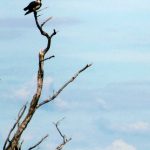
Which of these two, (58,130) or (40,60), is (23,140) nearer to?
(40,60)

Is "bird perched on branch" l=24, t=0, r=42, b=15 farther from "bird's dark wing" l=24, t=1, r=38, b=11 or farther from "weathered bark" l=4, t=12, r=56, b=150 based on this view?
"weathered bark" l=4, t=12, r=56, b=150

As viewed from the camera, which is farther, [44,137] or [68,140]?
[68,140]

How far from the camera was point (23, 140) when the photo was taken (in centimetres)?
1337

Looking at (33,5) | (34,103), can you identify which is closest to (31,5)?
(33,5)

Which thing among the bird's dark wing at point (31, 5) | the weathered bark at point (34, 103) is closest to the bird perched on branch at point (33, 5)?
the bird's dark wing at point (31, 5)

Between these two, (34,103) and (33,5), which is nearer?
(34,103)

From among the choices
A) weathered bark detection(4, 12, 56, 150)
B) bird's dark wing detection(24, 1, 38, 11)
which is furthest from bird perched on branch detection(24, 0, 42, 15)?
weathered bark detection(4, 12, 56, 150)

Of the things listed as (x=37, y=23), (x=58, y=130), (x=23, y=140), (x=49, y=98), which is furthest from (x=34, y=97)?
(x=58, y=130)

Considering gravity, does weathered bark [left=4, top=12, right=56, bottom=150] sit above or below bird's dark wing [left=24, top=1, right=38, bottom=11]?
below

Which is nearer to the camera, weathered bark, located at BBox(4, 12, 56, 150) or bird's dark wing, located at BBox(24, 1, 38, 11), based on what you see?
weathered bark, located at BBox(4, 12, 56, 150)

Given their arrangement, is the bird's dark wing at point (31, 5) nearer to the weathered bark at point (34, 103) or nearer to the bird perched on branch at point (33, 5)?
the bird perched on branch at point (33, 5)

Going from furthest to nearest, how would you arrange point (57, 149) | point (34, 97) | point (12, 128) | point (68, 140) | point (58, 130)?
point (58, 130)
point (68, 140)
point (57, 149)
point (34, 97)
point (12, 128)

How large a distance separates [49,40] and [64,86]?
62.1 inches

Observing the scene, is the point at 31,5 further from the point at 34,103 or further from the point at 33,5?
the point at 34,103
